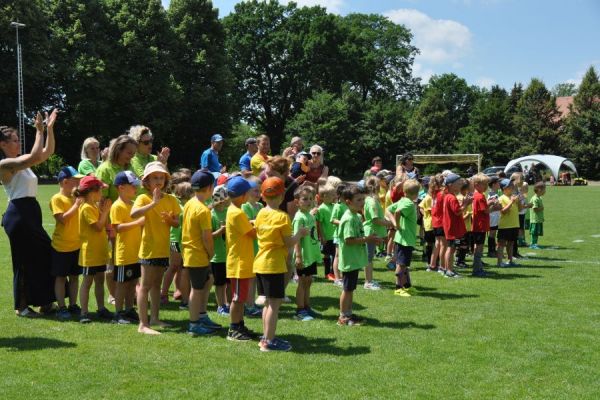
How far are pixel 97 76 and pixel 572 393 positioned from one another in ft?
148

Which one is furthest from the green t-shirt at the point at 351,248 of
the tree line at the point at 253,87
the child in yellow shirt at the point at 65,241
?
the tree line at the point at 253,87

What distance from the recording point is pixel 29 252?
726 centimetres

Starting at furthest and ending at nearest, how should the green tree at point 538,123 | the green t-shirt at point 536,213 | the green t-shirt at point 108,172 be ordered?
the green tree at point 538,123 → the green t-shirt at point 536,213 → the green t-shirt at point 108,172

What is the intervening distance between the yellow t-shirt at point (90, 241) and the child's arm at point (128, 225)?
459 millimetres

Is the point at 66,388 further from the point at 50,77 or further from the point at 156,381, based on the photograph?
the point at 50,77

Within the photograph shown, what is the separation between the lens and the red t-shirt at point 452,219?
10.6m

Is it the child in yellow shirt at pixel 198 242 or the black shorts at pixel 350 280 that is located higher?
the child in yellow shirt at pixel 198 242

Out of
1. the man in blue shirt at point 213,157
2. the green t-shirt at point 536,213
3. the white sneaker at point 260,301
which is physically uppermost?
the man in blue shirt at point 213,157

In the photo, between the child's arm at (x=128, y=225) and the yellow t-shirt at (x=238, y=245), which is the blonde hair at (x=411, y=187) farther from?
the child's arm at (x=128, y=225)

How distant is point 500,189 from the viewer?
13.8 meters

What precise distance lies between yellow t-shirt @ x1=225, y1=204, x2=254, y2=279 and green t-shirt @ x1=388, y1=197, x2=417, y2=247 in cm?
341

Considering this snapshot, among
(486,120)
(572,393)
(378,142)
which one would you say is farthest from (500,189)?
(486,120)

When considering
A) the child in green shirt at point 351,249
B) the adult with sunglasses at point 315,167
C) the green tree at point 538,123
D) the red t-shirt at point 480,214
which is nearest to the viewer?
the child in green shirt at point 351,249

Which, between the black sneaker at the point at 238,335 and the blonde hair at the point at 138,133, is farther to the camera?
the blonde hair at the point at 138,133
